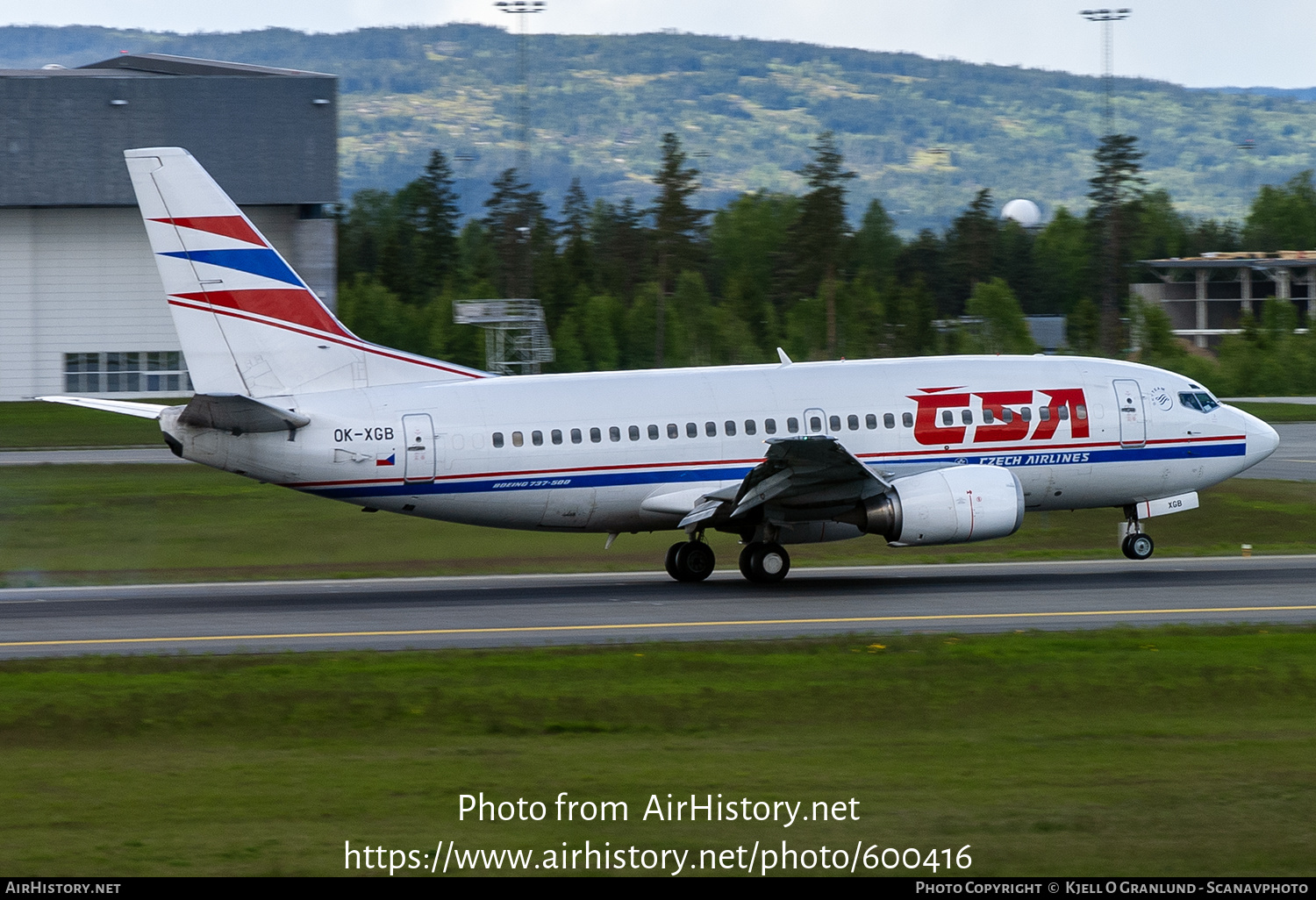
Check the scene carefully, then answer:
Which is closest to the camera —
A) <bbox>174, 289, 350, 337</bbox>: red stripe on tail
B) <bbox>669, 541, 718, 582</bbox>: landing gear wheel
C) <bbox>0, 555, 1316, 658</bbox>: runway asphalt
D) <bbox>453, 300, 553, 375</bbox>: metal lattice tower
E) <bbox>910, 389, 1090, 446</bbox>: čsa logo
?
<bbox>0, 555, 1316, 658</bbox>: runway asphalt

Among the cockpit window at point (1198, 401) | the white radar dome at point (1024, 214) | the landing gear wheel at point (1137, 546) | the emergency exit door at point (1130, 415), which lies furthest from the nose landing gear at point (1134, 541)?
the white radar dome at point (1024, 214)

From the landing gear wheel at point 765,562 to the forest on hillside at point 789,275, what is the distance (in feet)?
172

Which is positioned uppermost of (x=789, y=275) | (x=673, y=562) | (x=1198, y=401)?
(x=789, y=275)

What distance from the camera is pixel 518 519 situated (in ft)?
87.7

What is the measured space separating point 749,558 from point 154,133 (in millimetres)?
54536

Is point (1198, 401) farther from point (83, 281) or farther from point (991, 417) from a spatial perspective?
point (83, 281)

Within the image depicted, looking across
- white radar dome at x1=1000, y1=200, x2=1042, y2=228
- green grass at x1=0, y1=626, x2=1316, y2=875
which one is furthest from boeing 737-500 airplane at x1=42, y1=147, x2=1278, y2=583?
white radar dome at x1=1000, y1=200, x2=1042, y2=228

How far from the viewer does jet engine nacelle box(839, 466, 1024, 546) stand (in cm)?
2564

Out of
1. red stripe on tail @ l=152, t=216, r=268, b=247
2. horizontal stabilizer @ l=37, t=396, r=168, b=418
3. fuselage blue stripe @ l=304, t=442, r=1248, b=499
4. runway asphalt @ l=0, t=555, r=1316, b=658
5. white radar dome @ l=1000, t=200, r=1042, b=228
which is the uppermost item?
white radar dome @ l=1000, t=200, r=1042, b=228

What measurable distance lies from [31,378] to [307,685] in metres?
63.7

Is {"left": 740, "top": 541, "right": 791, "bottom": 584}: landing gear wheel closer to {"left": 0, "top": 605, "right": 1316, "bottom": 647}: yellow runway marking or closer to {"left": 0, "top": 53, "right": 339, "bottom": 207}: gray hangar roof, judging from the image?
{"left": 0, "top": 605, "right": 1316, "bottom": 647}: yellow runway marking

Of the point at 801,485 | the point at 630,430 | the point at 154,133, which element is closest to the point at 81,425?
the point at 154,133

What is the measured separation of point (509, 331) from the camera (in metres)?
74.6

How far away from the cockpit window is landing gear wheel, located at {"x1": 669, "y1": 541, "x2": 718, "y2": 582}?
9847mm
